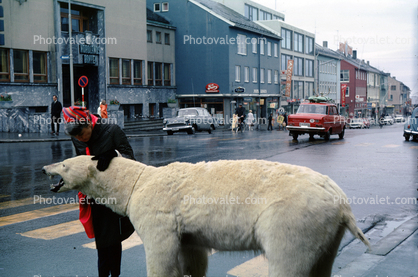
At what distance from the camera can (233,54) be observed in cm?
4694

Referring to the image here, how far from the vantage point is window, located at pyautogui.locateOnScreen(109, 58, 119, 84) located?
3659 cm

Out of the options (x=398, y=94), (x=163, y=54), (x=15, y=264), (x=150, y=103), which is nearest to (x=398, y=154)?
(x=15, y=264)

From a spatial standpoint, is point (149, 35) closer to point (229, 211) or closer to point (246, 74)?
point (246, 74)

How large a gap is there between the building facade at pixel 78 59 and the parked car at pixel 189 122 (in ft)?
15.6

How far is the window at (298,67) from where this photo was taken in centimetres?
6449

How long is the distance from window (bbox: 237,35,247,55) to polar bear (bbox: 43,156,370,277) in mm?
46206

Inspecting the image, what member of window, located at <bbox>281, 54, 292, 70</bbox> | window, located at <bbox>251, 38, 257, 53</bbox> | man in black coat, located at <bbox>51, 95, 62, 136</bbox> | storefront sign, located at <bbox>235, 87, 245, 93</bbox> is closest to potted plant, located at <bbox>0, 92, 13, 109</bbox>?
man in black coat, located at <bbox>51, 95, 62, 136</bbox>

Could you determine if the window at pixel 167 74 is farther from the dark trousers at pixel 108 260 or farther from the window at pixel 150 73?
the dark trousers at pixel 108 260

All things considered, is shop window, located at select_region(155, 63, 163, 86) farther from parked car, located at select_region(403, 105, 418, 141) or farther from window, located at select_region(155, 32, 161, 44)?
parked car, located at select_region(403, 105, 418, 141)

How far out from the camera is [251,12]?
2372 inches

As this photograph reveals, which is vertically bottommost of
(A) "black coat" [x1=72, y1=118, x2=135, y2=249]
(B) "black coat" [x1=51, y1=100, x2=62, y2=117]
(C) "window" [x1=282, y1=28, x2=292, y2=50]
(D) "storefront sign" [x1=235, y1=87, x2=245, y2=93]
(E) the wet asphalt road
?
(E) the wet asphalt road

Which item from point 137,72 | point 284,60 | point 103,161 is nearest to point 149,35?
point 137,72

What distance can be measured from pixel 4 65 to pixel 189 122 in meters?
12.6

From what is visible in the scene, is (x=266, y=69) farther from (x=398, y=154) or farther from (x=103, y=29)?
(x=398, y=154)
